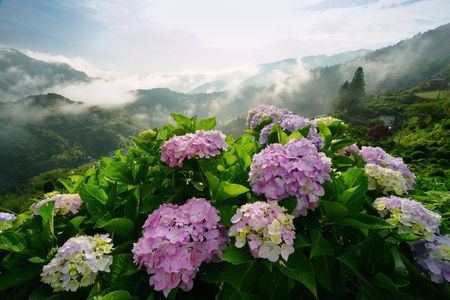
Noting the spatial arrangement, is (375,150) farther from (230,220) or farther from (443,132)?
(443,132)

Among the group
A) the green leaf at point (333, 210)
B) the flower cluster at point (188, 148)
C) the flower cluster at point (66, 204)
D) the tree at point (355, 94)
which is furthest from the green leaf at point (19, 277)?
the tree at point (355, 94)

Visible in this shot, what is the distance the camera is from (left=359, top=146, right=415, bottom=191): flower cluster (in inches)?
123

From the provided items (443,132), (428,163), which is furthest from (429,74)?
(428,163)

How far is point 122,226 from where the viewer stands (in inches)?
87.0

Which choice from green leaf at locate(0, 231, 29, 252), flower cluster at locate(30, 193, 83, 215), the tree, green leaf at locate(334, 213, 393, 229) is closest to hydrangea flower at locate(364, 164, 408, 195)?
green leaf at locate(334, 213, 393, 229)

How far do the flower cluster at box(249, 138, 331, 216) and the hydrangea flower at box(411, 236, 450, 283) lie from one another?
0.83 m

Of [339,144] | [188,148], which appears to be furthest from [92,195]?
[339,144]

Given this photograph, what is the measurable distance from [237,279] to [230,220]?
A: 37cm

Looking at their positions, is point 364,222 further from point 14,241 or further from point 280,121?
point 14,241

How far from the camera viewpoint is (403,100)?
10081 centimetres

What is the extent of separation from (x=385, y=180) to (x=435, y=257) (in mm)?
780

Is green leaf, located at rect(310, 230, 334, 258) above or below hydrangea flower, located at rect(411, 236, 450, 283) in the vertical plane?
above

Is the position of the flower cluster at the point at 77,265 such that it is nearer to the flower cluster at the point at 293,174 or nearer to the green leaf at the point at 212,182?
the green leaf at the point at 212,182

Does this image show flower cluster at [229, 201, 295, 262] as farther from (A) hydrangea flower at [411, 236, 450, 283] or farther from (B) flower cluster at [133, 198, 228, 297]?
(A) hydrangea flower at [411, 236, 450, 283]
